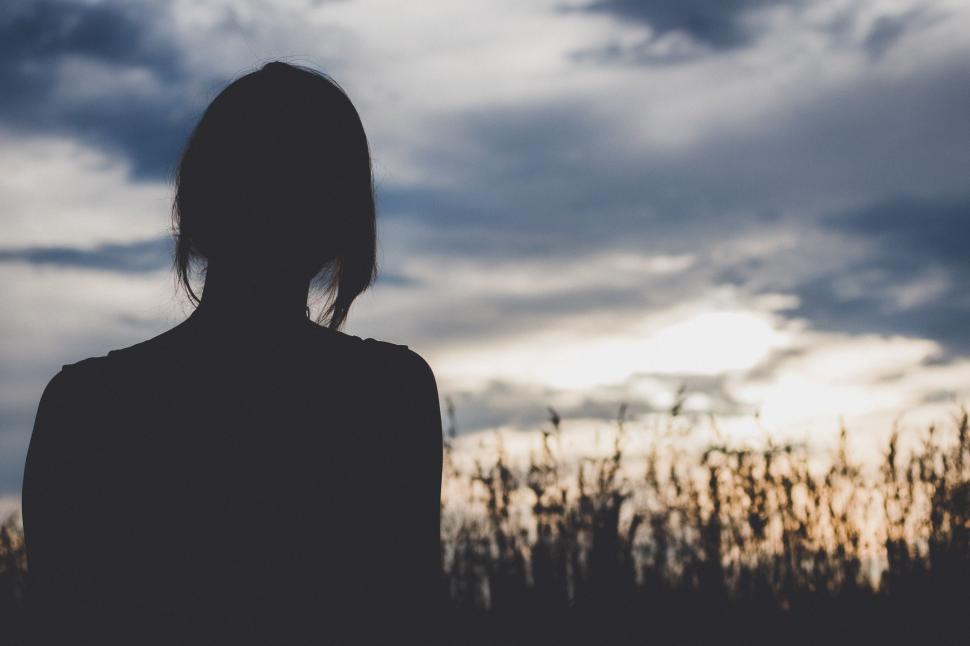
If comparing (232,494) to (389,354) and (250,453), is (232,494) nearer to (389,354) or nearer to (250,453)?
(250,453)

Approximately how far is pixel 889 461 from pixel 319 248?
4.31 meters

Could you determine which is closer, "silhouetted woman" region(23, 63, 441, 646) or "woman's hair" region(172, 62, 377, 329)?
"silhouetted woman" region(23, 63, 441, 646)

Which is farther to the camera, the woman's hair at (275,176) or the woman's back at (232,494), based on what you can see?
the woman's hair at (275,176)

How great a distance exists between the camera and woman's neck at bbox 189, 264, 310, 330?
1.39 m

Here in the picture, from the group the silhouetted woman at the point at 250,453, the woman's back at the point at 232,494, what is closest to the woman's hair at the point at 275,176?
the silhouetted woman at the point at 250,453

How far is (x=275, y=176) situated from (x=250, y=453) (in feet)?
1.48

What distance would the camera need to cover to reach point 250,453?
133cm

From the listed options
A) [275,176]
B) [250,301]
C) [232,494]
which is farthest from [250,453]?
[275,176]

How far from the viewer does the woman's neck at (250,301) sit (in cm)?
139

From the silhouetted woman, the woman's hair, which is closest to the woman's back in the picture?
the silhouetted woman

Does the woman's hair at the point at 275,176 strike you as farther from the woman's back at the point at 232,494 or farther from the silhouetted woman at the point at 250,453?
the woman's back at the point at 232,494

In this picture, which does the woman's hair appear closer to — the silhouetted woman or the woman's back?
the silhouetted woman

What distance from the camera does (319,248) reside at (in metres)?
1.49

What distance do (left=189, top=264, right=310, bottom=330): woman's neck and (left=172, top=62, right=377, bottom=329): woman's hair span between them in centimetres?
1
